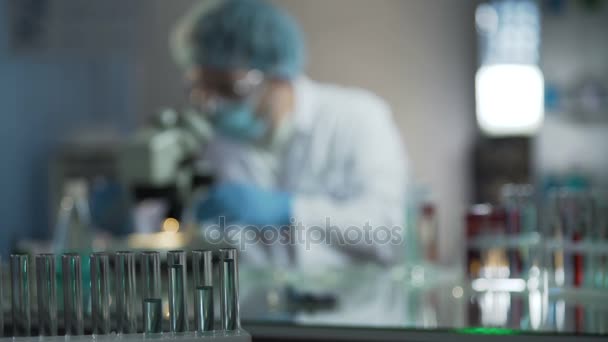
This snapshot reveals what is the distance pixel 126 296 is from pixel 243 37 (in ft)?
5.41

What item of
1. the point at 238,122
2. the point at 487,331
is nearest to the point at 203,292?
the point at 487,331

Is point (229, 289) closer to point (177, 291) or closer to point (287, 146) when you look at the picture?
point (177, 291)

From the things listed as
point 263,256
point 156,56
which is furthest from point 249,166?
point 156,56

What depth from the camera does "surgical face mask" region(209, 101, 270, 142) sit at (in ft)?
8.38

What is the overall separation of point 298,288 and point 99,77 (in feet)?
5.34

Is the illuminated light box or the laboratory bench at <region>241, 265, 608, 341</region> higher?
the illuminated light box

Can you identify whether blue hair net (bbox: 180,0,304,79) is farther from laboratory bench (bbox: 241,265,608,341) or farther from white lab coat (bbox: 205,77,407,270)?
laboratory bench (bbox: 241,265,608,341)

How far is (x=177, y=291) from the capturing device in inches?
38.0

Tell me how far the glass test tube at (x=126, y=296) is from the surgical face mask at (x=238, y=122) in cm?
158

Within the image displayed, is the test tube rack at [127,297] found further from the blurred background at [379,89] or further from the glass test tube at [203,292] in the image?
the blurred background at [379,89]

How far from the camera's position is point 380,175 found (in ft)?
9.04

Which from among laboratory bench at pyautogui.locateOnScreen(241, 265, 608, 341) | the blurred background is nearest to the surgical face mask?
the blurred background

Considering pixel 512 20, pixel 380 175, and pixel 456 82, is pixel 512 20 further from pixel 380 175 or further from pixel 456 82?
pixel 380 175

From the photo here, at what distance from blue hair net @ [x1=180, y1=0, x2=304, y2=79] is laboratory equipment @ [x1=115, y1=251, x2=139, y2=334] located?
161 centimetres
